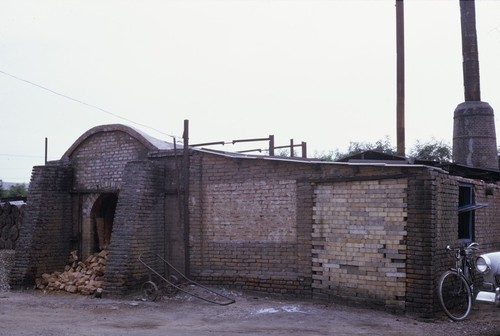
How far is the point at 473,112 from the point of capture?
22.9m

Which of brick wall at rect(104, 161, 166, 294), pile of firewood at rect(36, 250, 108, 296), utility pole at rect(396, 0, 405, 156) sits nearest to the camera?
brick wall at rect(104, 161, 166, 294)

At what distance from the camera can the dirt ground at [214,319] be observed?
789cm

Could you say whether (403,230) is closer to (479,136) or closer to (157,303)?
(157,303)

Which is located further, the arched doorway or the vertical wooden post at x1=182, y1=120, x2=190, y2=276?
the arched doorway

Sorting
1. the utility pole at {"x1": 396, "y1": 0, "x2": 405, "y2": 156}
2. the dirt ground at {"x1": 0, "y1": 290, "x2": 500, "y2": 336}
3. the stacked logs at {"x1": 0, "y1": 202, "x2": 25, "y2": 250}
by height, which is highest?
the utility pole at {"x1": 396, "y1": 0, "x2": 405, "y2": 156}

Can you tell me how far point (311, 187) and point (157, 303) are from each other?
12.2ft

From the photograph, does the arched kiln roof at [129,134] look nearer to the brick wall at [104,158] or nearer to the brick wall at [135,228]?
the brick wall at [104,158]

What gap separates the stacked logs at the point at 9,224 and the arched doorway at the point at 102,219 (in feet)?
18.8

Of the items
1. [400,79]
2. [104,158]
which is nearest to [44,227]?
[104,158]

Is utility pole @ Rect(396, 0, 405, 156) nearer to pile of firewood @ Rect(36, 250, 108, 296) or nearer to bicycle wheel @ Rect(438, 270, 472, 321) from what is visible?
bicycle wheel @ Rect(438, 270, 472, 321)

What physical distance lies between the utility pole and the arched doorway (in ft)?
25.2

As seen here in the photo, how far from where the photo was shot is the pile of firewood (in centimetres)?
1184

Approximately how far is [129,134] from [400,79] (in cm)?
751

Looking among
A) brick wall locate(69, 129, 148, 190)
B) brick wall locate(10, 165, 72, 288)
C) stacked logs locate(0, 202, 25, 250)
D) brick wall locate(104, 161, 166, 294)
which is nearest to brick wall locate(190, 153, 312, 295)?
brick wall locate(104, 161, 166, 294)
